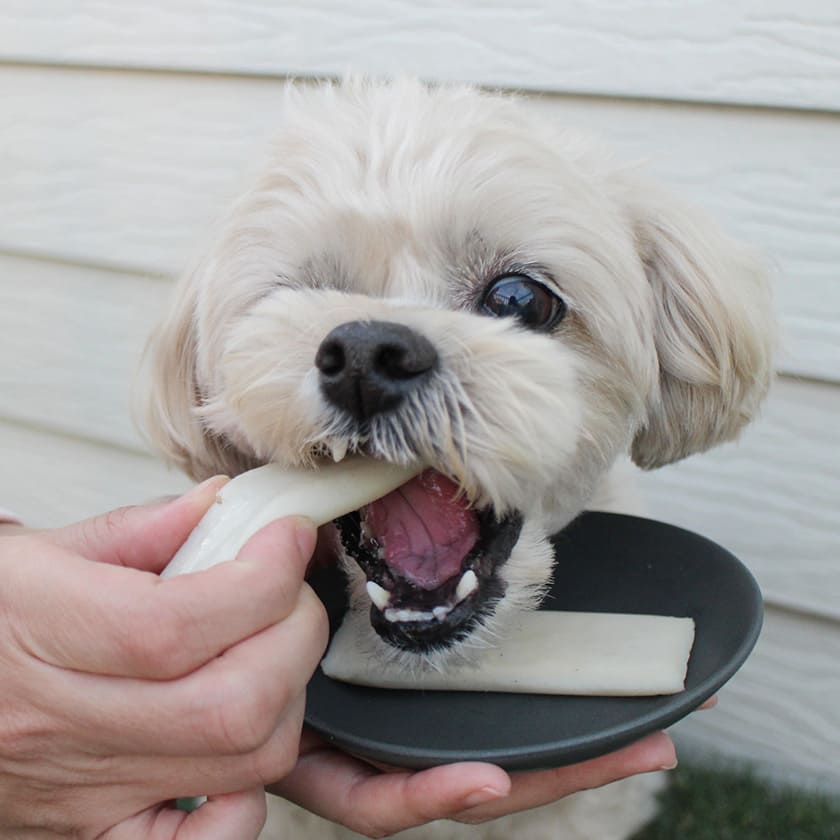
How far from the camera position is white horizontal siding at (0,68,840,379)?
166 cm

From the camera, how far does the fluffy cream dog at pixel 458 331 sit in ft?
3.20

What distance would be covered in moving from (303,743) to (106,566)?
19.9 inches

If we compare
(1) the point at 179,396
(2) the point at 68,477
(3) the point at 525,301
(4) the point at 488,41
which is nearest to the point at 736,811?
(3) the point at 525,301

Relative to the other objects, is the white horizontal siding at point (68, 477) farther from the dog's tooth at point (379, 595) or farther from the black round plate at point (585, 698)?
the dog's tooth at point (379, 595)

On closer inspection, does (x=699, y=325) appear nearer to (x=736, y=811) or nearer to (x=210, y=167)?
(x=736, y=811)

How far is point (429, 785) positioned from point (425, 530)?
319 millimetres

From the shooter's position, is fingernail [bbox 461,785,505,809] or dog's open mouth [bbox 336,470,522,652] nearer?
fingernail [bbox 461,785,505,809]

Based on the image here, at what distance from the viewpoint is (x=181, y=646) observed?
31.3 inches

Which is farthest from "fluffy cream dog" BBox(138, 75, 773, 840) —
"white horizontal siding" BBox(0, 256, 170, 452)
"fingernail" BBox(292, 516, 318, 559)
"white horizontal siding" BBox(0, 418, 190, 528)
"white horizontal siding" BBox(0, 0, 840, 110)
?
"white horizontal siding" BBox(0, 418, 190, 528)

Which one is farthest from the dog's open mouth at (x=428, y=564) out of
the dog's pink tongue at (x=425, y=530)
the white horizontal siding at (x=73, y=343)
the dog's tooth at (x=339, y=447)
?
the white horizontal siding at (x=73, y=343)

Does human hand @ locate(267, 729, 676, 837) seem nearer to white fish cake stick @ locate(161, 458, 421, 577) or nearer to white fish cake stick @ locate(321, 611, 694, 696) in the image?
white fish cake stick @ locate(321, 611, 694, 696)

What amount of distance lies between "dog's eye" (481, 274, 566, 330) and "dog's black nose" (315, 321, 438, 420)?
7.9 inches

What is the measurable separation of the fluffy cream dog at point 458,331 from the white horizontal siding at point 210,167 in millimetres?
286

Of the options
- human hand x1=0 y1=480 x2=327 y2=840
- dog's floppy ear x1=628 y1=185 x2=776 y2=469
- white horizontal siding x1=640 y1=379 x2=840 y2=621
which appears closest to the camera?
human hand x1=0 y1=480 x2=327 y2=840
